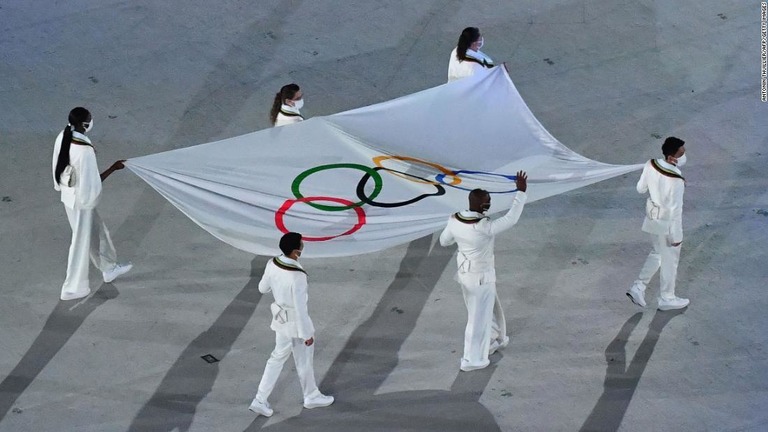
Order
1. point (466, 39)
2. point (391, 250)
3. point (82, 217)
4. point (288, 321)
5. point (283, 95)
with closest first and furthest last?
point (288, 321), point (82, 217), point (283, 95), point (391, 250), point (466, 39)

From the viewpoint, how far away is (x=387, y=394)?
Answer: 868 cm

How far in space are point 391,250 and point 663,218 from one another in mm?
2350

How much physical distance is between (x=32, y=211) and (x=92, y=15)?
361 cm

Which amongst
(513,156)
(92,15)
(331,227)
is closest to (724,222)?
(513,156)

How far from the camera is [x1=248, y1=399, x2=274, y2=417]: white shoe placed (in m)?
8.41

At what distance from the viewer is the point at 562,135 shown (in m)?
11.8

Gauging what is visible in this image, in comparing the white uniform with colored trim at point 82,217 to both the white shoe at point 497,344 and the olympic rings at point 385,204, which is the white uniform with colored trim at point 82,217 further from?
the white shoe at point 497,344

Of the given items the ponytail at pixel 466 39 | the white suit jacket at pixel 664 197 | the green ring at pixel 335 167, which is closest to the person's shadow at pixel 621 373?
the white suit jacket at pixel 664 197

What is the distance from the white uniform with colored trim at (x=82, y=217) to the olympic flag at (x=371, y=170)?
1.19 ft

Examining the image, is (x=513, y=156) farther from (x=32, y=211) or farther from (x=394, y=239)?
(x=32, y=211)

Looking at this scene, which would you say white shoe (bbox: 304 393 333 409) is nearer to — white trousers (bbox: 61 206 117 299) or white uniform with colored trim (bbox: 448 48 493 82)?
white trousers (bbox: 61 206 117 299)

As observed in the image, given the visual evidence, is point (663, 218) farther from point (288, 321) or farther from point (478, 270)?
point (288, 321)

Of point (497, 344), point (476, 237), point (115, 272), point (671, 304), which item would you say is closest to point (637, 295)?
point (671, 304)

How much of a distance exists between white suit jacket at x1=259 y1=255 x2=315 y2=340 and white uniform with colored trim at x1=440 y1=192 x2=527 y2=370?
1127 mm
